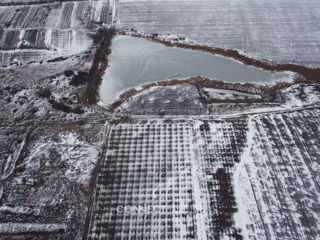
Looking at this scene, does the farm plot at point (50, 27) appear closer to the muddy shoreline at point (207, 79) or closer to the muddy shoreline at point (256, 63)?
the muddy shoreline at point (207, 79)

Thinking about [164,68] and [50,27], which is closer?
[164,68]

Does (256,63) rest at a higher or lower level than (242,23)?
lower

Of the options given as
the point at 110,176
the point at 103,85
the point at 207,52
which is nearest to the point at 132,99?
the point at 103,85

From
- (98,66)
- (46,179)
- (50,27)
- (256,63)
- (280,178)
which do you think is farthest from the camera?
(50,27)

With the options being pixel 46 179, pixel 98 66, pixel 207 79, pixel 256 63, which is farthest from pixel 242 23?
pixel 46 179

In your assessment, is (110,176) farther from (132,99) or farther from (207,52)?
(207,52)

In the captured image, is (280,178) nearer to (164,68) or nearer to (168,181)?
(168,181)

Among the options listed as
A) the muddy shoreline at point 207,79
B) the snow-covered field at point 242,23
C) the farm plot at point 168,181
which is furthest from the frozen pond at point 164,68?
the farm plot at point 168,181

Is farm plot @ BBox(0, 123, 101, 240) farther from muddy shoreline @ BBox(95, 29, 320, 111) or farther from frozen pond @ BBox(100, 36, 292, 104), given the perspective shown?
frozen pond @ BBox(100, 36, 292, 104)

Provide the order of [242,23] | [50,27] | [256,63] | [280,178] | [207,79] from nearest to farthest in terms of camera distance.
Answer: [280,178], [207,79], [256,63], [50,27], [242,23]
